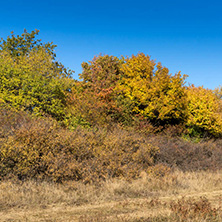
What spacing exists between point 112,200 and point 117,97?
13.9m

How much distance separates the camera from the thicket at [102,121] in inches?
431

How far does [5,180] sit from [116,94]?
1447 centimetres

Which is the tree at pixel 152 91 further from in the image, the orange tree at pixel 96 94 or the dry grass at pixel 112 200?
the dry grass at pixel 112 200

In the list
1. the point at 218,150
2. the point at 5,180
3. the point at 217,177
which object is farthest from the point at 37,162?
the point at 218,150

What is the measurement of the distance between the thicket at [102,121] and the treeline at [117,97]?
74 mm

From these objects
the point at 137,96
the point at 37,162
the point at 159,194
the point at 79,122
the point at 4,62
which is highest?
the point at 4,62

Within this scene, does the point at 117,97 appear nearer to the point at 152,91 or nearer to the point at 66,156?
the point at 152,91

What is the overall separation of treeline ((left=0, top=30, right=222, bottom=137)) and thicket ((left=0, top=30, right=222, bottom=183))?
2.9 inches

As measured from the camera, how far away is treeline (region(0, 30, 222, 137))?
66.8 ft

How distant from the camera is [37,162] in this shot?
34.9 ft

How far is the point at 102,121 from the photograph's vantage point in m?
18.9

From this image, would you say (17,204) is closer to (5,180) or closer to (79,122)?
(5,180)

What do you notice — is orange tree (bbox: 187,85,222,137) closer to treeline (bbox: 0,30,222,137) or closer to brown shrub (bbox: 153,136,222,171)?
treeline (bbox: 0,30,222,137)

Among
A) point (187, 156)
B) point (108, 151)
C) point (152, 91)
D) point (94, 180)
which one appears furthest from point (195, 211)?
point (152, 91)
